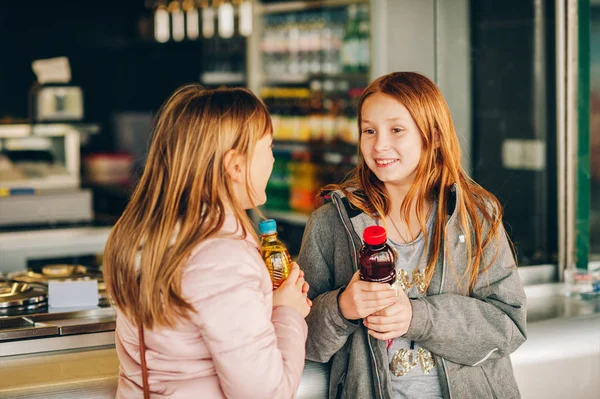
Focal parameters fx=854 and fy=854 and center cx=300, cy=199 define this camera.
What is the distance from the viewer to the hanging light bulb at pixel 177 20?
8.05 metres

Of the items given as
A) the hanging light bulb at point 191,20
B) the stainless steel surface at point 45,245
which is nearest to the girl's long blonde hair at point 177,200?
the stainless steel surface at point 45,245

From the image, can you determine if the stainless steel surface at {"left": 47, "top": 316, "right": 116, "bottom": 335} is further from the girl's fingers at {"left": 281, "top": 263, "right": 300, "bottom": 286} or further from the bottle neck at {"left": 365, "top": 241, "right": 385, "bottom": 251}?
the bottle neck at {"left": 365, "top": 241, "right": 385, "bottom": 251}

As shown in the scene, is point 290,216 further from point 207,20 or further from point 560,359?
point 560,359

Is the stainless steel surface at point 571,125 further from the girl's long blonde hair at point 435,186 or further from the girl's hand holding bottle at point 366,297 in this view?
the girl's hand holding bottle at point 366,297

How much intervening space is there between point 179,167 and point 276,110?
503 cm

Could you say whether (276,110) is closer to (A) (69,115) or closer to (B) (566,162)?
(A) (69,115)

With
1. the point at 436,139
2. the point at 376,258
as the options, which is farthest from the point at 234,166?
the point at 436,139

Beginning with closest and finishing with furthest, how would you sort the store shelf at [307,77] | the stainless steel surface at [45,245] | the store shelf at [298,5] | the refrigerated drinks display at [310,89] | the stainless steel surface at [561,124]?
the stainless steel surface at [561,124] < the stainless steel surface at [45,245] < the store shelf at [307,77] < the refrigerated drinks display at [310,89] < the store shelf at [298,5]

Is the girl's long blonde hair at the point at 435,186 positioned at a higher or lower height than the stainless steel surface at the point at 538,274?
higher

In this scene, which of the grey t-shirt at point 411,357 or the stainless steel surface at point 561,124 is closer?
the grey t-shirt at point 411,357

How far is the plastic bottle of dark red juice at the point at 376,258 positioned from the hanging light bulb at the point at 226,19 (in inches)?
211

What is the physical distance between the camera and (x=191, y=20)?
7.81 metres

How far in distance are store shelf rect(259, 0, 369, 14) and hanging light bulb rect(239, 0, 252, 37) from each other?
0.10m

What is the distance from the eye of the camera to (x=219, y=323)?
163cm
